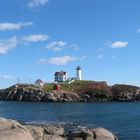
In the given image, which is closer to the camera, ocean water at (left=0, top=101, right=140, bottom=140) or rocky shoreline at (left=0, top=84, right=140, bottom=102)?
ocean water at (left=0, top=101, right=140, bottom=140)

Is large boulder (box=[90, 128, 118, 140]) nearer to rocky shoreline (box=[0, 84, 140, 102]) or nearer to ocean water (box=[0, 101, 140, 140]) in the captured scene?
ocean water (box=[0, 101, 140, 140])

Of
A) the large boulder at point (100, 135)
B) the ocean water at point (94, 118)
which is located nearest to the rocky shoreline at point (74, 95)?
the ocean water at point (94, 118)

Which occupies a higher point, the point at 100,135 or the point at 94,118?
the point at 94,118

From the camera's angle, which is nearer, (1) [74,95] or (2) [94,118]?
(2) [94,118]

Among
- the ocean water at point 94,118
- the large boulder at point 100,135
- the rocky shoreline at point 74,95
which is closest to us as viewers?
the large boulder at point 100,135

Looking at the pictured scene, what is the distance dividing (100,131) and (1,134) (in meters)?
19.2

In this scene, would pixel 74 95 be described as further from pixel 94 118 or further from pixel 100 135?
pixel 100 135

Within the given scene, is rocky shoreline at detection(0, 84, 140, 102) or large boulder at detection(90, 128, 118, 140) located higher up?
rocky shoreline at detection(0, 84, 140, 102)

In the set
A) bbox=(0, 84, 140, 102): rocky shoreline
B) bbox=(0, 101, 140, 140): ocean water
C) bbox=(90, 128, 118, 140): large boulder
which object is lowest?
bbox=(90, 128, 118, 140): large boulder

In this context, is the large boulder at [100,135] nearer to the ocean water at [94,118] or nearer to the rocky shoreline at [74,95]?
the ocean water at [94,118]

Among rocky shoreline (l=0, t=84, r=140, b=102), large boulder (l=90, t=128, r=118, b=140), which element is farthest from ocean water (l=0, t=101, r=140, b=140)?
rocky shoreline (l=0, t=84, r=140, b=102)

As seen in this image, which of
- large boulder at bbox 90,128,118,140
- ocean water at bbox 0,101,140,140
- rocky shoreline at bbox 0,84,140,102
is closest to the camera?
large boulder at bbox 90,128,118,140

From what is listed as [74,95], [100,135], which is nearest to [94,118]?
[100,135]

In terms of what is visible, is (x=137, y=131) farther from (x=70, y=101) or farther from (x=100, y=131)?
(x=70, y=101)
